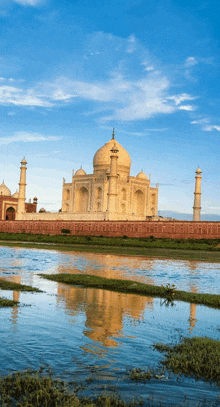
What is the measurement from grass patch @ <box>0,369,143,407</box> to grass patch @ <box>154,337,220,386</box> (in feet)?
3.23

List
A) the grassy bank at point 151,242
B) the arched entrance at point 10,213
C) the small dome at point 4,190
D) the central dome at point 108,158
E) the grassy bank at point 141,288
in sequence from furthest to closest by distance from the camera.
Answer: the small dome at point 4,190 → the arched entrance at point 10,213 → the central dome at point 108,158 → the grassy bank at point 151,242 → the grassy bank at point 141,288

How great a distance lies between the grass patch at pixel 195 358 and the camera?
4.16 m

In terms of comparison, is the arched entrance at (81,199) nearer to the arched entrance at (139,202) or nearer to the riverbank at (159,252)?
the arched entrance at (139,202)

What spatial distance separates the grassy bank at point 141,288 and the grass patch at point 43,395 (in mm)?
4845

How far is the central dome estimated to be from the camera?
1898 inches

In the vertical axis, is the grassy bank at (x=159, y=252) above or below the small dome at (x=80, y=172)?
below

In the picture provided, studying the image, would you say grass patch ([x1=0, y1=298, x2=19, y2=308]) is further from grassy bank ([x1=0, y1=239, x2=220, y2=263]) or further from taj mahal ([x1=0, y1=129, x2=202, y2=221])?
taj mahal ([x1=0, y1=129, x2=202, y2=221])

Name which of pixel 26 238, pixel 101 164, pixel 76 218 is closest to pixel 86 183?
pixel 101 164

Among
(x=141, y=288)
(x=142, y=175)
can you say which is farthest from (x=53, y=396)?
(x=142, y=175)

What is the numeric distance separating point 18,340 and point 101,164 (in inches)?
1730

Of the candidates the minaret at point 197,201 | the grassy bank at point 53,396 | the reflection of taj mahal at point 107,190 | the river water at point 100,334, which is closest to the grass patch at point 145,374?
the river water at point 100,334

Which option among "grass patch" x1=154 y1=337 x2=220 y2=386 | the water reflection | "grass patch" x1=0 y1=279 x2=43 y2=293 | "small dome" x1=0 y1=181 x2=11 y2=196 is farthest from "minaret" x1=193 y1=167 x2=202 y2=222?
"grass patch" x1=154 y1=337 x2=220 y2=386

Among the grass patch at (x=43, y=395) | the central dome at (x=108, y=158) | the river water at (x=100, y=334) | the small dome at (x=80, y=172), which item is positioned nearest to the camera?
the grass patch at (x=43, y=395)

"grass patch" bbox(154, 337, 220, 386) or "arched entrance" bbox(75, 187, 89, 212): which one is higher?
"arched entrance" bbox(75, 187, 89, 212)
